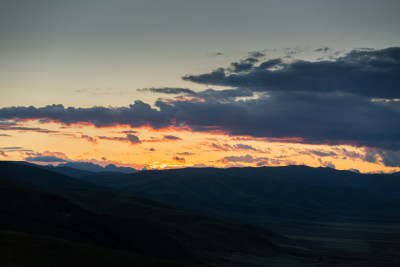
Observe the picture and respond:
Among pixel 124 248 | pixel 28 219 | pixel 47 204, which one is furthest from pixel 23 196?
pixel 124 248

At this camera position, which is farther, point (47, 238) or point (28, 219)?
point (28, 219)

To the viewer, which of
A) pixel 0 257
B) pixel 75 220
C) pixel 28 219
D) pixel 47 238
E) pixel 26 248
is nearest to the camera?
pixel 0 257

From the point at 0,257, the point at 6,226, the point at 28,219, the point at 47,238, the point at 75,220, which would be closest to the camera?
the point at 0,257

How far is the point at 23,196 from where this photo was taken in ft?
642

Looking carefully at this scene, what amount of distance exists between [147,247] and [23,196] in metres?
54.8

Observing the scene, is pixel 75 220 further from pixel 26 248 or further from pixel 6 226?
pixel 26 248

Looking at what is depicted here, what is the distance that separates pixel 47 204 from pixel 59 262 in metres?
96.7

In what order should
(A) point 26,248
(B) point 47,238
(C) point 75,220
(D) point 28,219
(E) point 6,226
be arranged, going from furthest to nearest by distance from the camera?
1. (C) point 75,220
2. (D) point 28,219
3. (E) point 6,226
4. (B) point 47,238
5. (A) point 26,248

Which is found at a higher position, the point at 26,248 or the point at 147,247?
the point at 26,248

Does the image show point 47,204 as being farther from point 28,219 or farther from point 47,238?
point 47,238

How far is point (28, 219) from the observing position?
174 m

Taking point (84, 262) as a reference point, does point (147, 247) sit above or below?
below

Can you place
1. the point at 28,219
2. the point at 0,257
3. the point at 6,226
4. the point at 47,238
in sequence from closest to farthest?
the point at 0,257, the point at 47,238, the point at 6,226, the point at 28,219

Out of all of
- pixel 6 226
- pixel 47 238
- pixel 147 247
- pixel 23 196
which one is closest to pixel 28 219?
pixel 6 226
